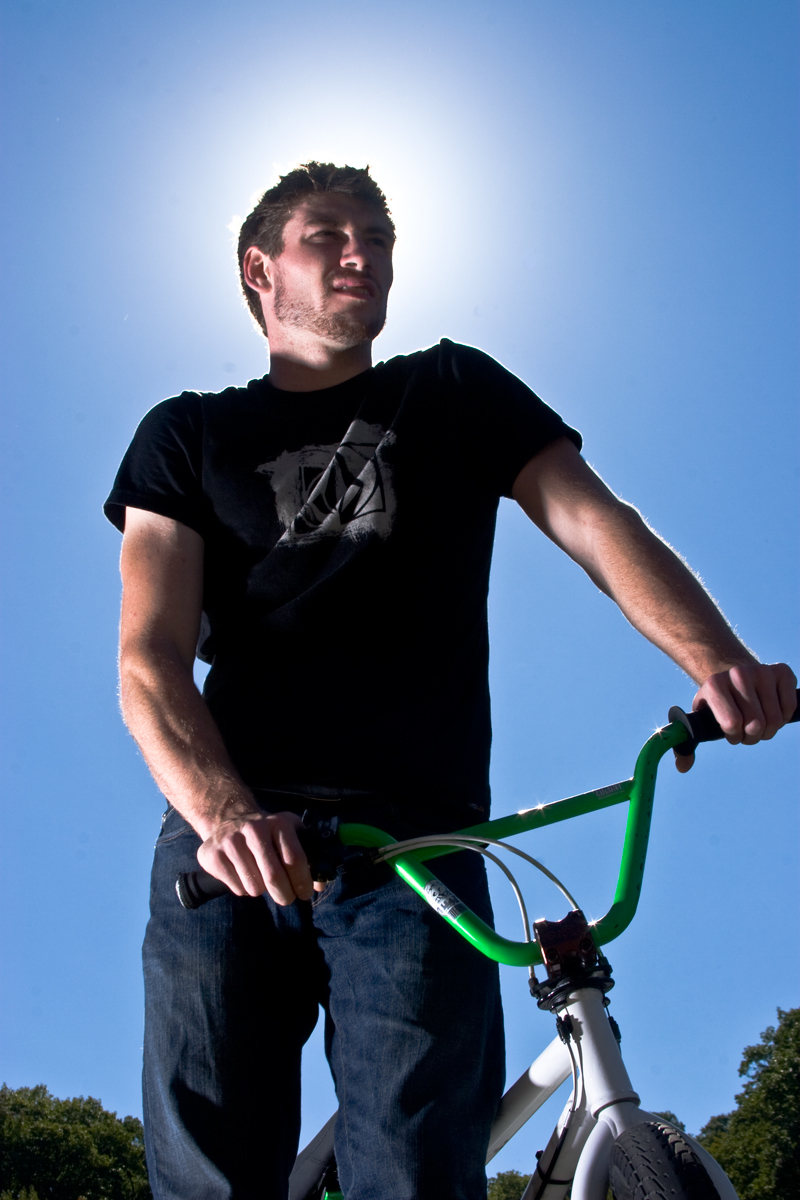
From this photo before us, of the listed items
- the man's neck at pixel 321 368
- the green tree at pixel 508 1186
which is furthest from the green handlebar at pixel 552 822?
the green tree at pixel 508 1186

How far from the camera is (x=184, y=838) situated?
2439 millimetres

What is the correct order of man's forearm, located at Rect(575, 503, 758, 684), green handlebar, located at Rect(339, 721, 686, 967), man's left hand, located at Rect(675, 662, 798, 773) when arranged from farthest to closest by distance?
man's forearm, located at Rect(575, 503, 758, 684) < man's left hand, located at Rect(675, 662, 798, 773) < green handlebar, located at Rect(339, 721, 686, 967)

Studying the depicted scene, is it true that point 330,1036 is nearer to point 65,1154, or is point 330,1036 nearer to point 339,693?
point 339,693

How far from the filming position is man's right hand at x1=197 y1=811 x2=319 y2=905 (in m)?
1.75

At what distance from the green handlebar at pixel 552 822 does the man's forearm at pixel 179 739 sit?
1.16ft

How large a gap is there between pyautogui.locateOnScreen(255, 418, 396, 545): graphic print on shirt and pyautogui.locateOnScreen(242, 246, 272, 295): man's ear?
129 centimetres

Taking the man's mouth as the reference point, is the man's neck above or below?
below

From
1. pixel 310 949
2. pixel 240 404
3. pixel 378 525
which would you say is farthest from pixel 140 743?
pixel 240 404

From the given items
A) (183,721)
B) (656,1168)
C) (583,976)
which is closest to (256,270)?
(183,721)

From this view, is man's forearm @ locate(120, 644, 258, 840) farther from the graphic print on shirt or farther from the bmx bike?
the graphic print on shirt

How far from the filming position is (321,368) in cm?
346

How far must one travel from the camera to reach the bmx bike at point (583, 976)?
1.44 metres

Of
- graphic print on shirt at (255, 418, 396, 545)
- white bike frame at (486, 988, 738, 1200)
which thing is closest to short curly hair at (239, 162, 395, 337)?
graphic print on shirt at (255, 418, 396, 545)

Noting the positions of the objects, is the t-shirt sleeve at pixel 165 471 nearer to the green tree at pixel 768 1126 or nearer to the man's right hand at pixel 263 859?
the man's right hand at pixel 263 859
